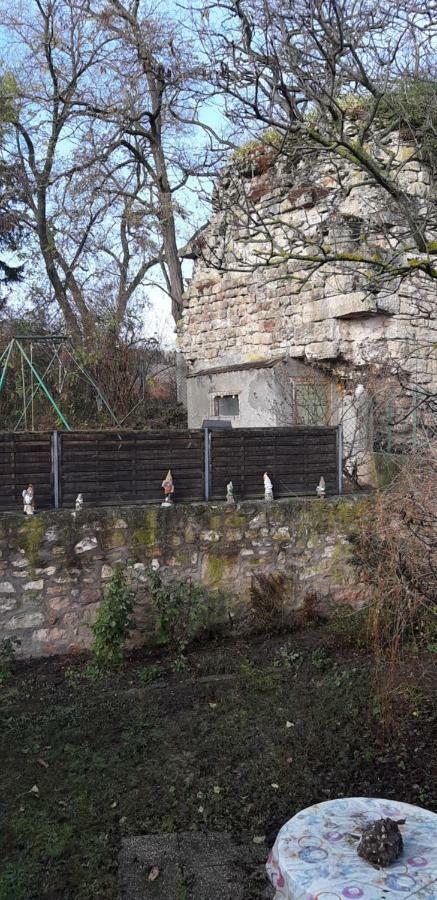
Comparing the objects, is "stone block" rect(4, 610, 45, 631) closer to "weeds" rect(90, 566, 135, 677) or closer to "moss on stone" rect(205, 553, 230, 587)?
"weeds" rect(90, 566, 135, 677)

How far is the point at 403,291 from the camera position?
992 cm

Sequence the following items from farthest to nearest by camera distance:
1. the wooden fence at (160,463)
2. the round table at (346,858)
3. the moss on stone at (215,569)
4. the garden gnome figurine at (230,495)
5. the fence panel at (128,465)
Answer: the garden gnome figurine at (230,495) < the moss on stone at (215,569) < the fence panel at (128,465) < the wooden fence at (160,463) < the round table at (346,858)

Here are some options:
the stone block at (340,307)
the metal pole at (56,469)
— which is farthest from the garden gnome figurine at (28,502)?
the stone block at (340,307)

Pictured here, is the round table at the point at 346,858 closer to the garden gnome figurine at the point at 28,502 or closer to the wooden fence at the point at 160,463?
the garden gnome figurine at the point at 28,502

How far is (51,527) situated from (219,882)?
375 cm

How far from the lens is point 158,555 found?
7.00 m

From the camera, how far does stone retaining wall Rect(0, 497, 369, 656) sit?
653cm

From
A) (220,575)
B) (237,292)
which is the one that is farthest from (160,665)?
(237,292)

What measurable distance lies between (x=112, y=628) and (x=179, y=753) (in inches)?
67.0

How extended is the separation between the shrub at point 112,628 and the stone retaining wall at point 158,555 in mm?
426

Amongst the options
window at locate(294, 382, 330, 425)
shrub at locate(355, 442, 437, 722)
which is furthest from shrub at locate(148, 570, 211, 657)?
window at locate(294, 382, 330, 425)

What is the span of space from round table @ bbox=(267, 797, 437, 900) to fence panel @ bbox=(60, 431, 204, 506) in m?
4.17

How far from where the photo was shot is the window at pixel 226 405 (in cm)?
1119

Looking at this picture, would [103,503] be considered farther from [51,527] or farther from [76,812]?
[76,812]
